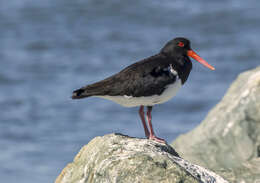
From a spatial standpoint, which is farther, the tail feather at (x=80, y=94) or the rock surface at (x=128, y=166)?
the tail feather at (x=80, y=94)

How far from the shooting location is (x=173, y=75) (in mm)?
6945

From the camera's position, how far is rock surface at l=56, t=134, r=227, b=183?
4938mm

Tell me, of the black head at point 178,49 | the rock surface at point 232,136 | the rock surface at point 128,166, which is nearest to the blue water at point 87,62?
the rock surface at point 232,136

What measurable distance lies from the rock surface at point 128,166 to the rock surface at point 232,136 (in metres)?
2.83

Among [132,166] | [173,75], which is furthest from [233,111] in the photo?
[132,166]

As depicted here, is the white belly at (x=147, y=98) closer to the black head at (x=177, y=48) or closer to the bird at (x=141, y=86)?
the bird at (x=141, y=86)

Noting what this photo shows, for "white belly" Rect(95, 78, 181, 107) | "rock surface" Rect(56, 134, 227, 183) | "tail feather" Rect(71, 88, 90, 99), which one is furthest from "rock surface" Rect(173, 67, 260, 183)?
"rock surface" Rect(56, 134, 227, 183)

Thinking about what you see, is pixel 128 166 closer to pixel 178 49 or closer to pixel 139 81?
pixel 139 81

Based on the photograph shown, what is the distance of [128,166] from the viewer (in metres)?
5.02

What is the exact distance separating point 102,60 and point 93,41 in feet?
6.18

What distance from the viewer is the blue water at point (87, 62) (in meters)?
13.5

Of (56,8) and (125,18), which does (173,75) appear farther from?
(56,8)

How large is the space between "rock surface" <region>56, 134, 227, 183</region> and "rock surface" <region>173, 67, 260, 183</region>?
283 cm

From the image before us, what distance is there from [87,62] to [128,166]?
1278 cm
